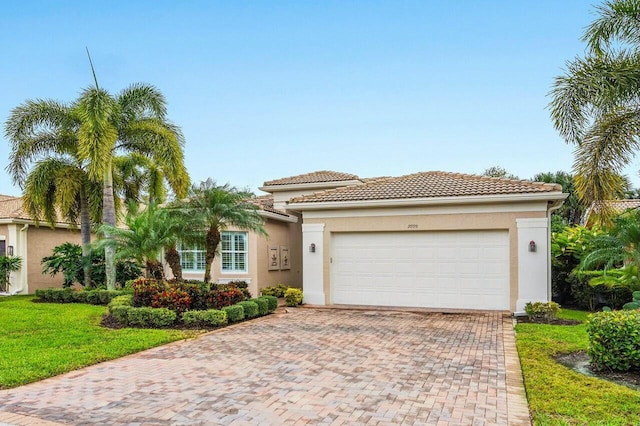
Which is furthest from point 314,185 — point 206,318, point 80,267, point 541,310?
point 541,310

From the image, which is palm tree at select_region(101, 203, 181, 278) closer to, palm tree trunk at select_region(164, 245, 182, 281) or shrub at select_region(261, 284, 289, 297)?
palm tree trunk at select_region(164, 245, 182, 281)

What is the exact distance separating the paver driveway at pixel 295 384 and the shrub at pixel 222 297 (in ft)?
7.12

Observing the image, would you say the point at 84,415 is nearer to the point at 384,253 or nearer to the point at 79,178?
the point at 384,253

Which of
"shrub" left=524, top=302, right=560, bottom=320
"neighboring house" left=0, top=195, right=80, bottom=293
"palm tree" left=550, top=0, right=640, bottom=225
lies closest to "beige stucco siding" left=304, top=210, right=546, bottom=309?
"shrub" left=524, top=302, right=560, bottom=320

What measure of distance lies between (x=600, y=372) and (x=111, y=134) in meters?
15.1

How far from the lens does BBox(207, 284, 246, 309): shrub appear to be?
42.1 ft

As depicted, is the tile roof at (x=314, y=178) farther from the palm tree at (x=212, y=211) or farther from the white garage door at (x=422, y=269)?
the palm tree at (x=212, y=211)

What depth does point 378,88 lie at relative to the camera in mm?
18984

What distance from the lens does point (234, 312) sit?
40.5 feet

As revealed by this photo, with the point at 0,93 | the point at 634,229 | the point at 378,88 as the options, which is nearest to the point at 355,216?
the point at 378,88

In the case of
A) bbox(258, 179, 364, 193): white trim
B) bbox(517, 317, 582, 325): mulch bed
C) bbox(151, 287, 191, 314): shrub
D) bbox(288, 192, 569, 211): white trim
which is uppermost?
bbox(258, 179, 364, 193): white trim

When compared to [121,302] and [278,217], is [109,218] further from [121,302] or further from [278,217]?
[278,217]

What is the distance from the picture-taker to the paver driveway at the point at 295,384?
552 centimetres

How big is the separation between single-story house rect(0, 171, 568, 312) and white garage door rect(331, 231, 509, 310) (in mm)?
29
